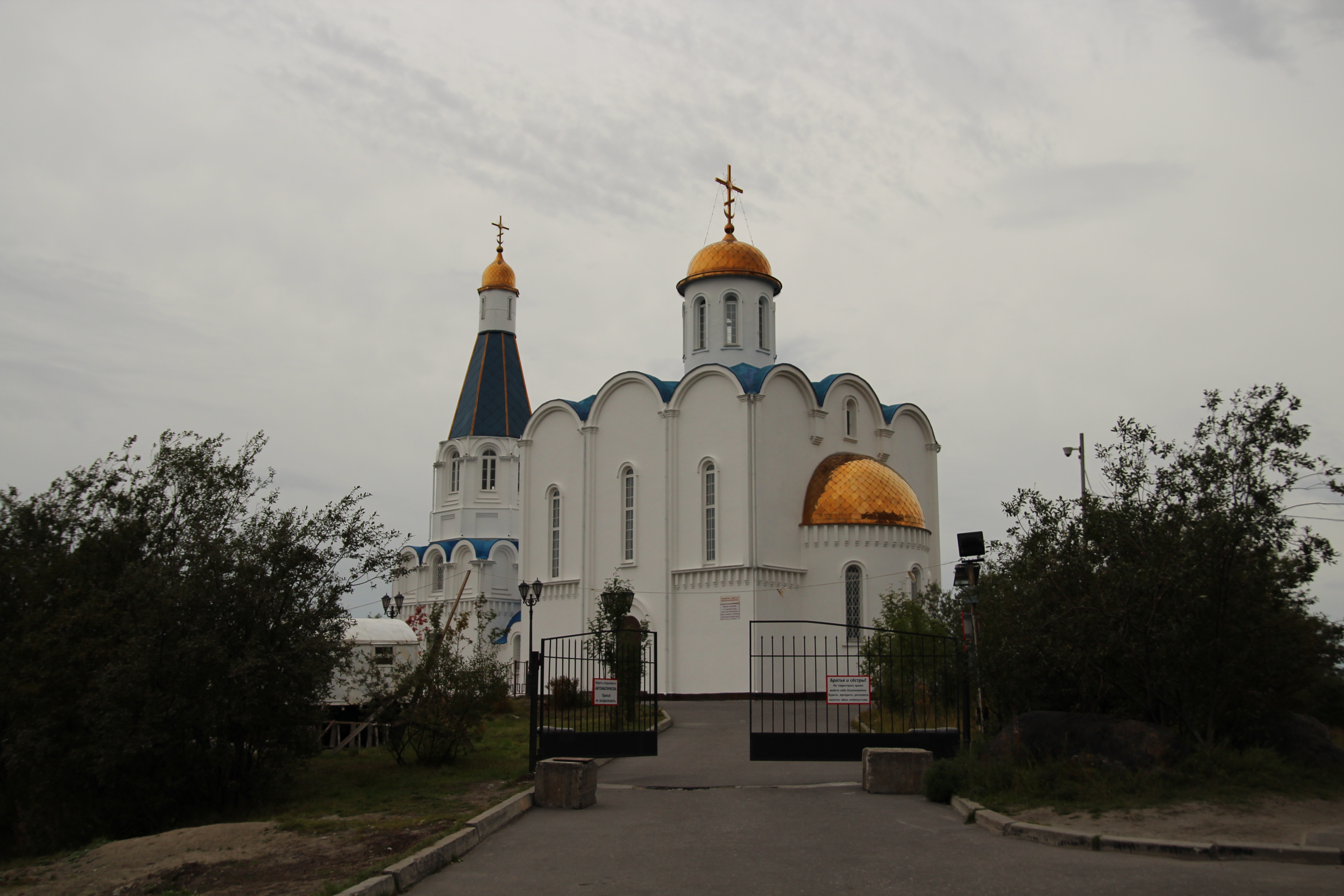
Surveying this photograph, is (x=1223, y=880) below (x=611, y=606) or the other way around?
below

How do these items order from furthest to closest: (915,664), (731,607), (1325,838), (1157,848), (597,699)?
1. (731,607)
2. (915,664)
3. (597,699)
4. (1157,848)
5. (1325,838)

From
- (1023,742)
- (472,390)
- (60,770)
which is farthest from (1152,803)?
(472,390)

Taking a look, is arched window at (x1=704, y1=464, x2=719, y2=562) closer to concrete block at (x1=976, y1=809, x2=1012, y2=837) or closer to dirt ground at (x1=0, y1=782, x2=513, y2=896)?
dirt ground at (x1=0, y1=782, x2=513, y2=896)

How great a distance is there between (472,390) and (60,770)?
1338 inches

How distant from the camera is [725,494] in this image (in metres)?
29.3

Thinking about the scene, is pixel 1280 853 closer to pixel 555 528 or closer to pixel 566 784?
pixel 566 784

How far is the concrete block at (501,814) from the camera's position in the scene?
962 centimetres

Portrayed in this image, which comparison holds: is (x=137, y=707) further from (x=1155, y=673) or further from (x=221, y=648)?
(x=1155, y=673)

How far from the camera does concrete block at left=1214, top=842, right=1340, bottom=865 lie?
757cm

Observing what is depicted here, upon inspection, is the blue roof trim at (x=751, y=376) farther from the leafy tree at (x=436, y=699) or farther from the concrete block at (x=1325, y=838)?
the concrete block at (x=1325, y=838)

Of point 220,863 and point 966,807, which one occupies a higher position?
point 966,807

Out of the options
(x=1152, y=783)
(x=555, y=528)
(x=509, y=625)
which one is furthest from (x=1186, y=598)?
(x=509, y=625)

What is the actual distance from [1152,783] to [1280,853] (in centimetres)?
195

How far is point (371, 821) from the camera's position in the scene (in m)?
10.4
